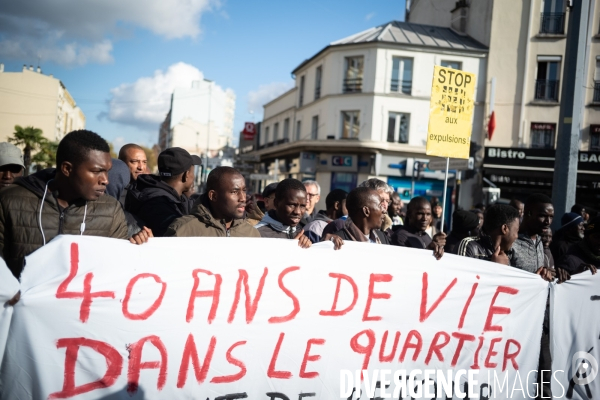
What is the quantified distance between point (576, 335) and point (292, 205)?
245cm

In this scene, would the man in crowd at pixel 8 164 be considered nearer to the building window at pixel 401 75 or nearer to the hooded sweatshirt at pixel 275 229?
the hooded sweatshirt at pixel 275 229

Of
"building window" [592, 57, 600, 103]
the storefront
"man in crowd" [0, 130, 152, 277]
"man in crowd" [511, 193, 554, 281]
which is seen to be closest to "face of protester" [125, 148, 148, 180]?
"man in crowd" [0, 130, 152, 277]

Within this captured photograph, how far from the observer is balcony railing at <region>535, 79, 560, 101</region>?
22.4 meters

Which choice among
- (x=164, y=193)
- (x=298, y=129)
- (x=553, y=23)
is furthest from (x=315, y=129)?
(x=164, y=193)

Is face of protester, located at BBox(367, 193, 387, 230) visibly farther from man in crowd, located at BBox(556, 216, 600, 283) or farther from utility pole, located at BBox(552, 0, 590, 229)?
utility pole, located at BBox(552, 0, 590, 229)

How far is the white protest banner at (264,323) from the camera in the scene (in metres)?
2.69

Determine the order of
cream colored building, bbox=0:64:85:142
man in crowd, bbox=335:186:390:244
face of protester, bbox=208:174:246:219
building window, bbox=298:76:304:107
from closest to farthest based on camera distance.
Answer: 1. face of protester, bbox=208:174:246:219
2. man in crowd, bbox=335:186:390:244
3. building window, bbox=298:76:304:107
4. cream colored building, bbox=0:64:85:142

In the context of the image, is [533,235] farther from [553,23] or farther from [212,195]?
[553,23]

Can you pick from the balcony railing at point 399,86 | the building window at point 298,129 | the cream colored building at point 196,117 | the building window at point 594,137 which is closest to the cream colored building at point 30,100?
the cream colored building at point 196,117

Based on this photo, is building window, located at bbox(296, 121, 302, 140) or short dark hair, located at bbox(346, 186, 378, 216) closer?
short dark hair, located at bbox(346, 186, 378, 216)

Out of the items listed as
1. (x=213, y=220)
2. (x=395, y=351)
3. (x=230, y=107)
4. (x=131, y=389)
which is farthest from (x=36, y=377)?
(x=230, y=107)

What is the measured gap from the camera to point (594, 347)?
12.4 feet

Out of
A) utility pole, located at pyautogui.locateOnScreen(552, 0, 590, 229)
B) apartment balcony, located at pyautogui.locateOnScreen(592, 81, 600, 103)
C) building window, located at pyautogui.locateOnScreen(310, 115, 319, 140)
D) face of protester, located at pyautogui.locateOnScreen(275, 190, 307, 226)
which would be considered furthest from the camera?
building window, located at pyautogui.locateOnScreen(310, 115, 319, 140)

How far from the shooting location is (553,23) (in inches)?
880
